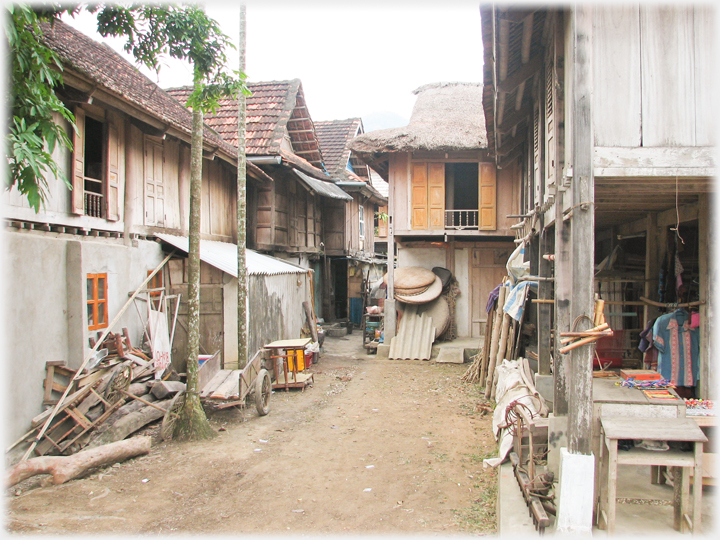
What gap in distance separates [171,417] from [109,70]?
6.49m

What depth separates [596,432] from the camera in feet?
13.5

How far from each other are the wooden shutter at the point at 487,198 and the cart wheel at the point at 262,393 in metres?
7.80

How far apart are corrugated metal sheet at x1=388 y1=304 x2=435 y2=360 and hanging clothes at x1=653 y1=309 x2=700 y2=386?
25.1 ft

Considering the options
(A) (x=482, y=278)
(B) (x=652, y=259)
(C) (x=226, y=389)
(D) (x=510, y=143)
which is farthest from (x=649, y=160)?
(A) (x=482, y=278)

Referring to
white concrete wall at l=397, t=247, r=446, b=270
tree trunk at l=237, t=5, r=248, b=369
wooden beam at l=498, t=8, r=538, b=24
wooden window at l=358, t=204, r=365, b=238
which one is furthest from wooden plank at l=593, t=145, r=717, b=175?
wooden window at l=358, t=204, r=365, b=238

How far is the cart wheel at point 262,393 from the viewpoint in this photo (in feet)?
26.8

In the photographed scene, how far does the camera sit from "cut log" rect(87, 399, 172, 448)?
668 centimetres

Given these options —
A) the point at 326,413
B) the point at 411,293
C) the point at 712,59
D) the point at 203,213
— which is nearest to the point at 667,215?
the point at 712,59

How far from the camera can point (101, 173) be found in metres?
8.52

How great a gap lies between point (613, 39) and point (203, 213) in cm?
1002

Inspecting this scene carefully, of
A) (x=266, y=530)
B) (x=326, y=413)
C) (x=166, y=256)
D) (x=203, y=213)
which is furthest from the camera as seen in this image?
Result: (x=203, y=213)

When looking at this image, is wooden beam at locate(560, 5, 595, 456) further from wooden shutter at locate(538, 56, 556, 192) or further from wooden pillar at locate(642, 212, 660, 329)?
wooden pillar at locate(642, 212, 660, 329)

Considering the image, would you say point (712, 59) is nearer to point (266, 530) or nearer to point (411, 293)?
point (266, 530)

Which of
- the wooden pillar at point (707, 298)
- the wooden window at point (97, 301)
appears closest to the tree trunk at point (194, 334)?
the wooden window at point (97, 301)
